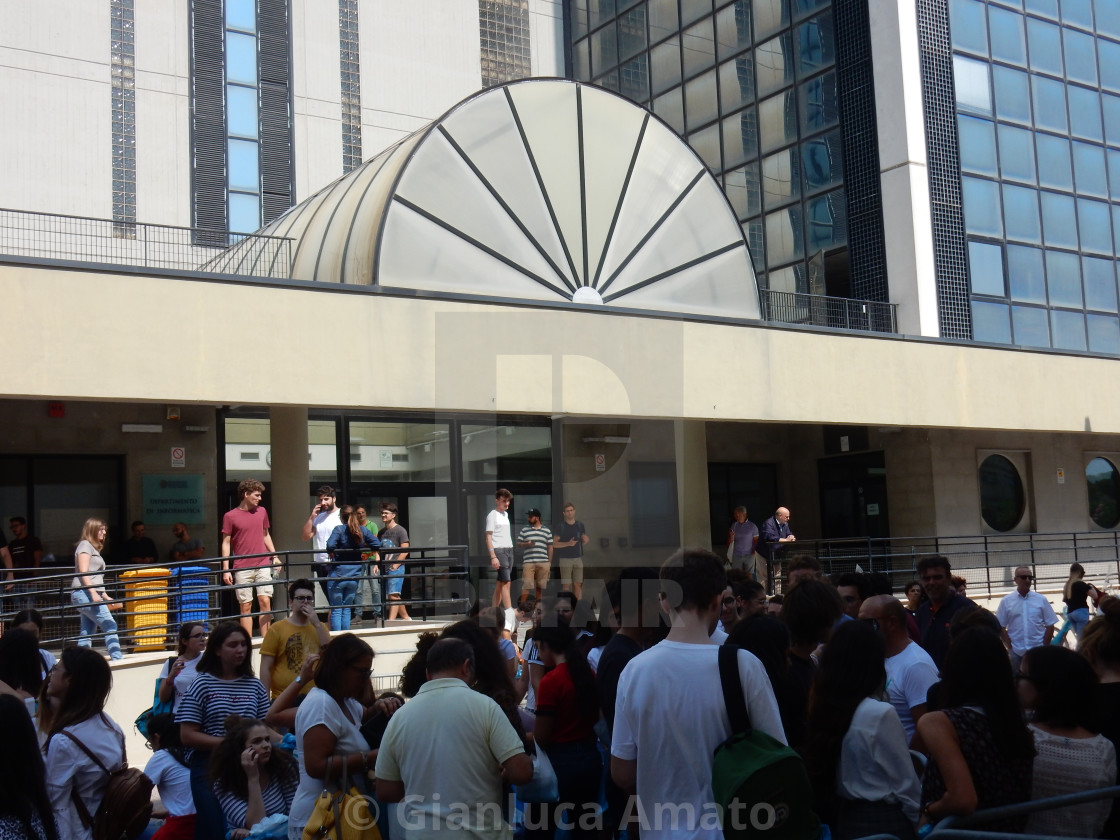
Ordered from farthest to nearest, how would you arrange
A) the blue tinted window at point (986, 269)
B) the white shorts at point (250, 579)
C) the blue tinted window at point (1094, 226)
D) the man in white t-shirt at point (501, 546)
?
the blue tinted window at point (1094, 226)
the blue tinted window at point (986, 269)
the man in white t-shirt at point (501, 546)
the white shorts at point (250, 579)

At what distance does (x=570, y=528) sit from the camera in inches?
646

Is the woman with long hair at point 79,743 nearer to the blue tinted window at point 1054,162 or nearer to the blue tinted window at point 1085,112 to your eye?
the blue tinted window at point 1054,162

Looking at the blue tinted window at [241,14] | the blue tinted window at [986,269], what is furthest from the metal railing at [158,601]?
the blue tinted window at [241,14]

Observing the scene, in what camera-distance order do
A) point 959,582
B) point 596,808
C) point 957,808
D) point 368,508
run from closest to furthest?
point 957,808
point 596,808
point 959,582
point 368,508

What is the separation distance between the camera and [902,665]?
5.41 m

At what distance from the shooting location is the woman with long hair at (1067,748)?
4230 mm

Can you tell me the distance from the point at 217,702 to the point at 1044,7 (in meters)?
25.1

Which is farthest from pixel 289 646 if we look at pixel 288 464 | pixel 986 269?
pixel 986 269

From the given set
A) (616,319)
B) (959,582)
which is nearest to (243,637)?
(959,582)

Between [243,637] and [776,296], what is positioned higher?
[776,296]

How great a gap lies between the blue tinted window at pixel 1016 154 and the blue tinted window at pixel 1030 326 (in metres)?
2.89

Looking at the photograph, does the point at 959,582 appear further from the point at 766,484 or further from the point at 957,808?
the point at 766,484

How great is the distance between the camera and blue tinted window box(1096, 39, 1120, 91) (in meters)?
25.6

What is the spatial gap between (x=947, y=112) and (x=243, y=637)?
831 inches
